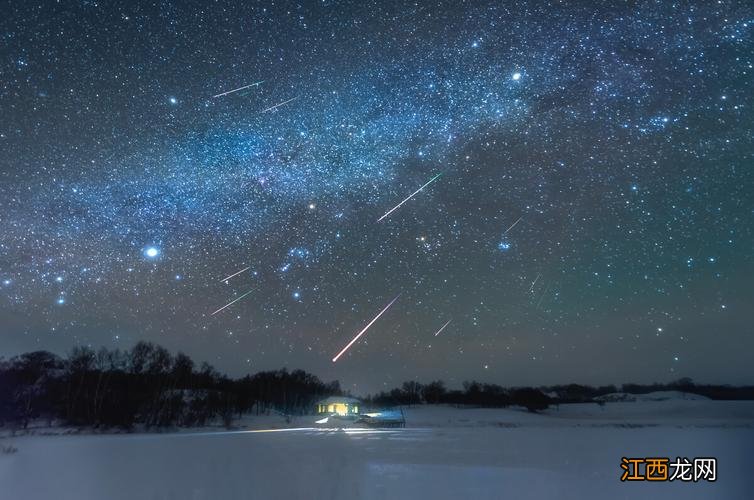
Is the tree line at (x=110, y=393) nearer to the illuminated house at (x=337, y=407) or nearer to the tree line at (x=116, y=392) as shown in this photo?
the tree line at (x=116, y=392)

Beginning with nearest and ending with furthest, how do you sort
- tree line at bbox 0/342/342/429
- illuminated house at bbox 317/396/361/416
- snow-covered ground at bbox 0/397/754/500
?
snow-covered ground at bbox 0/397/754/500, tree line at bbox 0/342/342/429, illuminated house at bbox 317/396/361/416

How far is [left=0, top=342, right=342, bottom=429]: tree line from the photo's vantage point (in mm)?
44500

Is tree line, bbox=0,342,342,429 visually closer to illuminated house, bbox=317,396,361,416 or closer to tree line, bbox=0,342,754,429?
tree line, bbox=0,342,754,429

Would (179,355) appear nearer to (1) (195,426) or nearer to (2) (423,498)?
(1) (195,426)

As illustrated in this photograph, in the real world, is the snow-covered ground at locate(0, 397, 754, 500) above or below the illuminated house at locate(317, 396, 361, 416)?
above

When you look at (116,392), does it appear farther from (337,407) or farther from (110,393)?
(337,407)

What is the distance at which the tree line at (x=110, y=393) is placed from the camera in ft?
146

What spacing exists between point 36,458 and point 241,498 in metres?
13.0

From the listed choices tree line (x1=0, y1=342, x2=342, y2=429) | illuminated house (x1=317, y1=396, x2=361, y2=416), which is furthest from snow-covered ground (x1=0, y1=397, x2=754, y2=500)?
illuminated house (x1=317, y1=396, x2=361, y2=416)

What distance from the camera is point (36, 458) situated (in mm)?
18484

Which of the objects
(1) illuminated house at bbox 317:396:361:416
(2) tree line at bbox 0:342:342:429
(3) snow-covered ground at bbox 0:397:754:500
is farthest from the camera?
(1) illuminated house at bbox 317:396:361:416

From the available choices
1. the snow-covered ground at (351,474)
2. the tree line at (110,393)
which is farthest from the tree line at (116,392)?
the snow-covered ground at (351,474)

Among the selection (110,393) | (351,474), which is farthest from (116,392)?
(351,474)

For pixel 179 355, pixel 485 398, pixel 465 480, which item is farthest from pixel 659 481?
pixel 485 398
